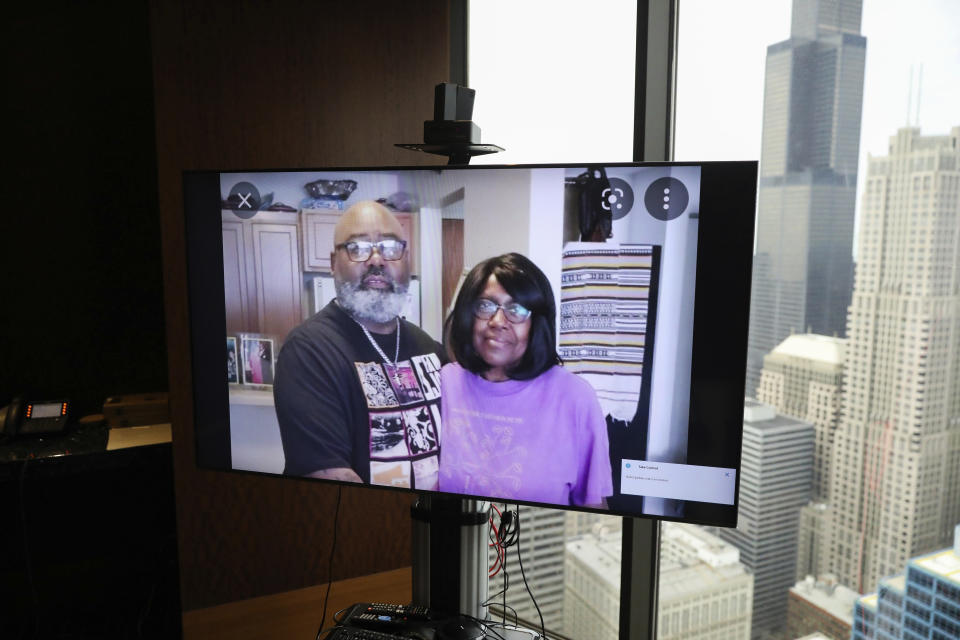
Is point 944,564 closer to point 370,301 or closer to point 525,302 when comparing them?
point 525,302

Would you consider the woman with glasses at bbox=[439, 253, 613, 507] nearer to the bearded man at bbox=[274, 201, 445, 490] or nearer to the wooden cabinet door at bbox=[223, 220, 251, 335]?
the bearded man at bbox=[274, 201, 445, 490]

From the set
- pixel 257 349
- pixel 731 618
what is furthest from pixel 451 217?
pixel 731 618

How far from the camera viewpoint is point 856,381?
4.64 feet

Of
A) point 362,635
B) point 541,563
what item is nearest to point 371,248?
point 362,635

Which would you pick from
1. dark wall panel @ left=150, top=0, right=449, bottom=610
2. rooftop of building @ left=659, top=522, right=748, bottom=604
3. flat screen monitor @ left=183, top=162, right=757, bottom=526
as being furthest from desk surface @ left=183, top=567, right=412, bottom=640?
rooftop of building @ left=659, top=522, right=748, bottom=604

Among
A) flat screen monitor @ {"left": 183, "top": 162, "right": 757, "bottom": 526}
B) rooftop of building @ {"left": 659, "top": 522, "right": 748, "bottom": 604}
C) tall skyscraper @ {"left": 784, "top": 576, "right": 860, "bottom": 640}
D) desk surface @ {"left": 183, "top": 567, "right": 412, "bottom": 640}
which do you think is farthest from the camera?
desk surface @ {"left": 183, "top": 567, "right": 412, "bottom": 640}

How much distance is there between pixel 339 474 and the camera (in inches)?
58.6

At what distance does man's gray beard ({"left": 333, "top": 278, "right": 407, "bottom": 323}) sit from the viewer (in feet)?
4.60

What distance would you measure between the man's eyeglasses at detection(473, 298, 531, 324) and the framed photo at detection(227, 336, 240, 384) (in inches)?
23.0

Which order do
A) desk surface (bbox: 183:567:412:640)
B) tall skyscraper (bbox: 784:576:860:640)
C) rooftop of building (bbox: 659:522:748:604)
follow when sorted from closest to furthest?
tall skyscraper (bbox: 784:576:860:640), rooftop of building (bbox: 659:522:748:604), desk surface (bbox: 183:567:412:640)

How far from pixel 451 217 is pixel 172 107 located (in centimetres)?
101

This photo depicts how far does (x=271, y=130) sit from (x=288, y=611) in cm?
148

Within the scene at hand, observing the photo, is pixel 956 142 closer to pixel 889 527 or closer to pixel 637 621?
pixel 889 527

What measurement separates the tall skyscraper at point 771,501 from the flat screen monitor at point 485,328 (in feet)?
1.16
